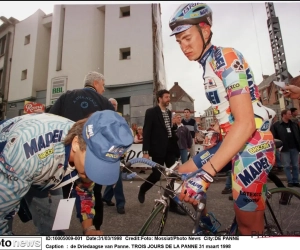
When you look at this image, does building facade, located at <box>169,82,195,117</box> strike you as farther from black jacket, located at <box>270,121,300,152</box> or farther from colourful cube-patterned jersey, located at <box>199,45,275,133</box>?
black jacket, located at <box>270,121,300,152</box>

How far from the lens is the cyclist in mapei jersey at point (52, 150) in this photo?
847 millimetres

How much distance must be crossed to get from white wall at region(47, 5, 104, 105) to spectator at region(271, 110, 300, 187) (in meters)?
4.37

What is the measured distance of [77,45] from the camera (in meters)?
2.53

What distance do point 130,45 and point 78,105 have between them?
264 centimetres

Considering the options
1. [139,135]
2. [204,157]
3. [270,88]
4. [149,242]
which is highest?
[270,88]

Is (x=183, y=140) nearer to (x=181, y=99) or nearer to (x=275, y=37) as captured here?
(x=181, y=99)

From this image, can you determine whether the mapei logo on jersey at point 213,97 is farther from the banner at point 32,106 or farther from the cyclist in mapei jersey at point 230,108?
the banner at point 32,106

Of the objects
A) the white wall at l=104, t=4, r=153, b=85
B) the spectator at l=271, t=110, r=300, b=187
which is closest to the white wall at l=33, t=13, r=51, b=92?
the white wall at l=104, t=4, r=153, b=85

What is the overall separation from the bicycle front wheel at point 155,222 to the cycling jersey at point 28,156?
0.60 m

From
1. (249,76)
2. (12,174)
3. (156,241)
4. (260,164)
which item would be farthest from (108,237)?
(249,76)

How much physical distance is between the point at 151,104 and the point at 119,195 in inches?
131

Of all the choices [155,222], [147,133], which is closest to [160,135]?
[147,133]

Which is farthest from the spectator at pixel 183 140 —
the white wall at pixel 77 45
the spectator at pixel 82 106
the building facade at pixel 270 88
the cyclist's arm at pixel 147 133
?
the spectator at pixel 82 106

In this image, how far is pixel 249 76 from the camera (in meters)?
1.22
